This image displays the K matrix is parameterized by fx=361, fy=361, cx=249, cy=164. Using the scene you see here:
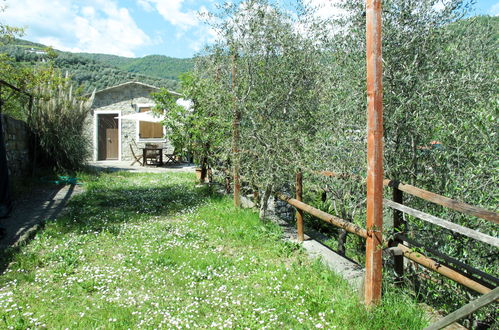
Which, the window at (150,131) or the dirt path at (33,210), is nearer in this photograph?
the dirt path at (33,210)

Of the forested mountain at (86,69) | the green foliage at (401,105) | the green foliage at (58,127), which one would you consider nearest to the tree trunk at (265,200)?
the green foliage at (401,105)

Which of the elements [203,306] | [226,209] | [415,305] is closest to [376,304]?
[415,305]

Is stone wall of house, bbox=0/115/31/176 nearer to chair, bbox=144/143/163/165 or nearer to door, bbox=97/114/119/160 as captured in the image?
chair, bbox=144/143/163/165

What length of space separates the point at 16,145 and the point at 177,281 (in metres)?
7.47

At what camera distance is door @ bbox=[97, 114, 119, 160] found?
18547 millimetres

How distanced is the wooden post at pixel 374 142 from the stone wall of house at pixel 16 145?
817cm

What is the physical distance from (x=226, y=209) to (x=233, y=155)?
1.08 metres

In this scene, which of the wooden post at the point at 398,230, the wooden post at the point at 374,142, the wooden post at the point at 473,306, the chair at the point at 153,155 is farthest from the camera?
the chair at the point at 153,155

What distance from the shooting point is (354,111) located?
374 centimetres

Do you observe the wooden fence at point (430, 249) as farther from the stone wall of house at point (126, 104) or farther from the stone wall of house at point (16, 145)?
the stone wall of house at point (126, 104)

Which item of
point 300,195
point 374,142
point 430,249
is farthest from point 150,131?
point 430,249

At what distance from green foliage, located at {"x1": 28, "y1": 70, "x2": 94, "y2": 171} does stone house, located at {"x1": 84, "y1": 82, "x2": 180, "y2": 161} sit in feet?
23.3

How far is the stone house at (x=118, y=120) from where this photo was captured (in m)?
18.3

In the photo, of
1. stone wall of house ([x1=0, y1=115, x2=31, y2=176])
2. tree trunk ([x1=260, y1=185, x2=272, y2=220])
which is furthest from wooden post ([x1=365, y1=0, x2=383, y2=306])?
stone wall of house ([x1=0, y1=115, x2=31, y2=176])
